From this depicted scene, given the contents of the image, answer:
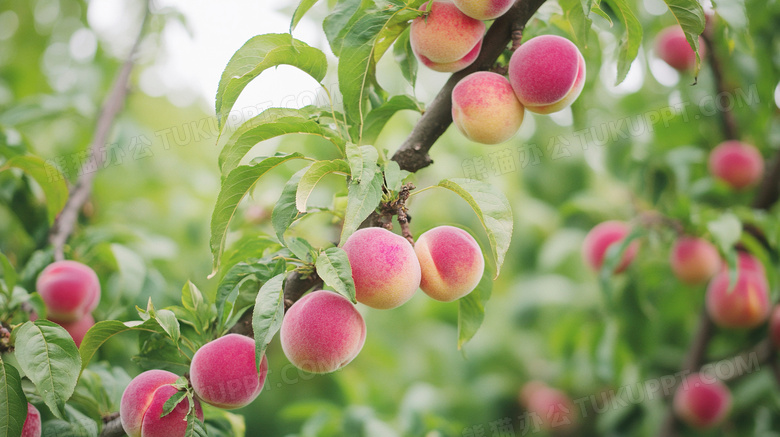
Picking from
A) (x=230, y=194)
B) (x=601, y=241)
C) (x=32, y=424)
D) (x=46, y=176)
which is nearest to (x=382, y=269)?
(x=230, y=194)

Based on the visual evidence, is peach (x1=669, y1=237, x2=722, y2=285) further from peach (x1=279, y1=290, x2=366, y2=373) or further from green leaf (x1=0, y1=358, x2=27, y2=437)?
green leaf (x1=0, y1=358, x2=27, y2=437)

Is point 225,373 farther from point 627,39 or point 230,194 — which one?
point 627,39

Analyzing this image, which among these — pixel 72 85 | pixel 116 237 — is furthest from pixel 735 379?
pixel 72 85

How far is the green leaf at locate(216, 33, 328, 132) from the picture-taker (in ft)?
2.49

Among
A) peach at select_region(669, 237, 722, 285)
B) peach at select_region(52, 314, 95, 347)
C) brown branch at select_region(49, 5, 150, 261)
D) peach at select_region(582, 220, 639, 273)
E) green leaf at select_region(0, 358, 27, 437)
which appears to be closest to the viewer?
green leaf at select_region(0, 358, 27, 437)

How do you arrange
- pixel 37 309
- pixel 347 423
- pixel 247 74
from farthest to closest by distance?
pixel 347 423, pixel 37 309, pixel 247 74

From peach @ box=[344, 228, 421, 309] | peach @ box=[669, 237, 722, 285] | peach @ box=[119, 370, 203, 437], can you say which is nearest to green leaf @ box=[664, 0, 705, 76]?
peach @ box=[344, 228, 421, 309]

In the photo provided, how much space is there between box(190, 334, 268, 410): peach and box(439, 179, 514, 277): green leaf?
0.38m

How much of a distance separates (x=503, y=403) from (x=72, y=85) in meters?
2.11

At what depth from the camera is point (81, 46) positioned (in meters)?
2.10

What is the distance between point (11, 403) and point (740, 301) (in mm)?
1906

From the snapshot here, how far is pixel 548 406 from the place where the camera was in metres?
2.17

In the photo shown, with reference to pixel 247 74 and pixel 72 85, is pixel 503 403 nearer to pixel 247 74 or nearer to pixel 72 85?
pixel 247 74

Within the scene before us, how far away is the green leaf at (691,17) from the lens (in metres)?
0.80
